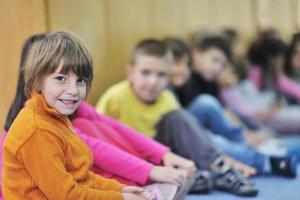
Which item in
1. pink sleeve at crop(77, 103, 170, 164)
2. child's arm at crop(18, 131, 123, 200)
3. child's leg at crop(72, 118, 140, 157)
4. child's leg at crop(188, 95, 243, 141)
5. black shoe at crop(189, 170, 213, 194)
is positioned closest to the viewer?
child's arm at crop(18, 131, 123, 200)

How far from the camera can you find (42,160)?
1.17 metres

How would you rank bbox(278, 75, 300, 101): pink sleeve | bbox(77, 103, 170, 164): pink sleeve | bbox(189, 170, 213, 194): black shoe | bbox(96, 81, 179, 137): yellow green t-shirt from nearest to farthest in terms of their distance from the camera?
bbox(77, 103, 170, 164): pink sleeve, bbox(189, 170, 213, 194): black shoe, bbox(96, 81, 179, 137): yellow green t-shirt, bbox(278, 75, 300, 101): pink sleeve

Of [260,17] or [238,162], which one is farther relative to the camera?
[260,17]

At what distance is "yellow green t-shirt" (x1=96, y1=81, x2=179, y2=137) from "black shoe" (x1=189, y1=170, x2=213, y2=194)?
0.30 metres

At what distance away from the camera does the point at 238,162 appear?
6.97 ft

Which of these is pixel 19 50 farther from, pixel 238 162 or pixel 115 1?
pixel 238 162

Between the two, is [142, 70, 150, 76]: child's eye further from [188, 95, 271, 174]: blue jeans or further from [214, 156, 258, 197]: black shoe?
[214, 156, 258, 197]: black shoe

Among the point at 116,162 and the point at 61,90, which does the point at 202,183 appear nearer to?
the point at 116,162

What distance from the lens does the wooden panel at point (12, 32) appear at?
1.81m

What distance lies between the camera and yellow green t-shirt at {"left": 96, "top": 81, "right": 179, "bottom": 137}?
2.09m

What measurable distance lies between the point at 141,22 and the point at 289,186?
3.90 ft

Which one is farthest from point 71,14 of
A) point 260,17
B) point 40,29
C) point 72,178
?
point 260,17

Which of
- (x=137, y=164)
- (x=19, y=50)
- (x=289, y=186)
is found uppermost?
(x=19, y=50)

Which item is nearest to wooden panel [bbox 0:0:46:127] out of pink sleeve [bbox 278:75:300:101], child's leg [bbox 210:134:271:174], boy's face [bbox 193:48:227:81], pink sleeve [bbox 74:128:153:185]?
pink sleeve [bbox 74:128:153:185]
